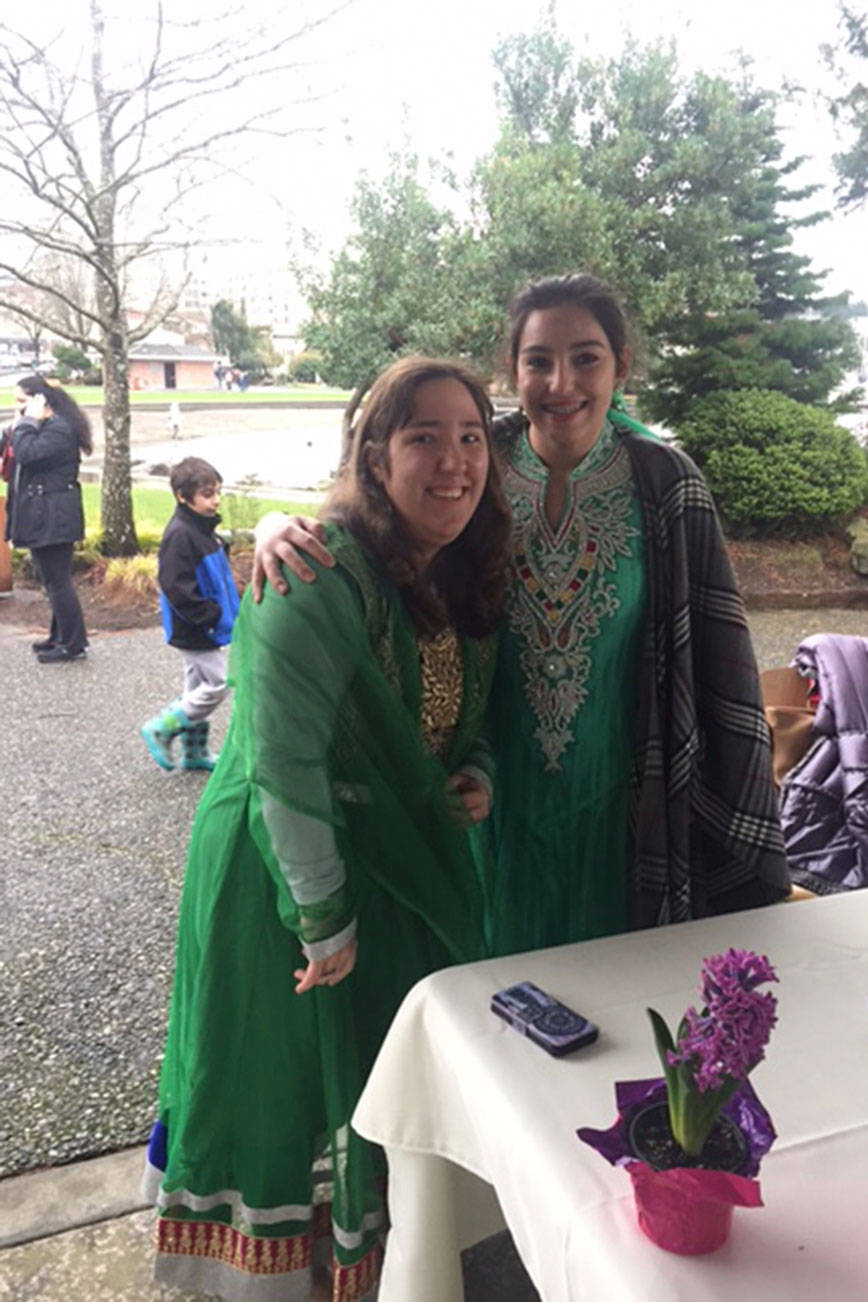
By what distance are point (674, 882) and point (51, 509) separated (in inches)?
214

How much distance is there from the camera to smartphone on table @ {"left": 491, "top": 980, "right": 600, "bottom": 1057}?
1275mm

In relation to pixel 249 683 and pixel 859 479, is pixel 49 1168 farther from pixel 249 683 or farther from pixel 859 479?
pixel 859 479

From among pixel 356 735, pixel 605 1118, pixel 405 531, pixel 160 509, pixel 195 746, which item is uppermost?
pixel 405 531

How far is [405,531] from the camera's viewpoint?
5.49 feet

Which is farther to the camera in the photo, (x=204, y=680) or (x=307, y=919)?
(x=204, y=680)

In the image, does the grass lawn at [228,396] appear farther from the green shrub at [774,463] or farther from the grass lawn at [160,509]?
the green shrub at [774,463]

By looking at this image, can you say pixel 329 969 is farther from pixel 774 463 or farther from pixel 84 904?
pixel 774 463

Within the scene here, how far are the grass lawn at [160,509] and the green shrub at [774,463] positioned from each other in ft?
11.8

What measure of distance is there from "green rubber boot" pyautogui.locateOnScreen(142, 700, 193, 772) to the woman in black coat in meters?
2.13

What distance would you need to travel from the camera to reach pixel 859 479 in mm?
9234

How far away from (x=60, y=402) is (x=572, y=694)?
5.53m

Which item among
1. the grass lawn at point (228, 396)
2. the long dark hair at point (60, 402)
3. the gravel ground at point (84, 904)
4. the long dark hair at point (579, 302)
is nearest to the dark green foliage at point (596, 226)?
the long dark hair at point (60, 402)

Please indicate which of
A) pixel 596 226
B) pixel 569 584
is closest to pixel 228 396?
pixel 596 226

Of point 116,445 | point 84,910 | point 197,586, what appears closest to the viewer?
point 84,910
